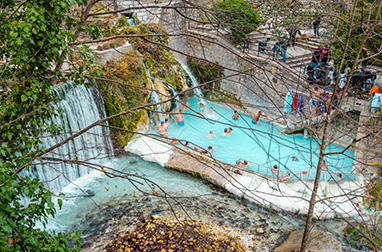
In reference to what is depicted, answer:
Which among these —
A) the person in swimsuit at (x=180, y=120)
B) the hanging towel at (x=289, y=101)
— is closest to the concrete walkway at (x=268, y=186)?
the person in swimsuit at (x=180, y=120)

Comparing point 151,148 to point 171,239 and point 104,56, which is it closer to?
point 104,56

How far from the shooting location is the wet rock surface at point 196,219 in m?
7.50

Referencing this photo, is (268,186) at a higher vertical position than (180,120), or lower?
lower

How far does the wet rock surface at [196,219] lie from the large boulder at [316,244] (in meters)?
0.38

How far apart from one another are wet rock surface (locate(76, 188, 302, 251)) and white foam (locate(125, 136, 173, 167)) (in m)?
1.94

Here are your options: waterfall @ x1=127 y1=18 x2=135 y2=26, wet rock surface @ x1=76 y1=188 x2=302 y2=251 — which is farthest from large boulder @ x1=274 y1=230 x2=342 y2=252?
waterfall @ x1=127 y1=18 x2=135 y2=26

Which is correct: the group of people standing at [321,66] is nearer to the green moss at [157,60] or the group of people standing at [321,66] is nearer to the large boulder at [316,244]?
the large boulder at [316,244]

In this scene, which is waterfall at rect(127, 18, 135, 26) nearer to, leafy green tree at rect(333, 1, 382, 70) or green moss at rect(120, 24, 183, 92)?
green moss at rect(120, 24, 183, 92)

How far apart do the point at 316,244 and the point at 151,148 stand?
6.06m

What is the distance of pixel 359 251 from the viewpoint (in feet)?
24.5

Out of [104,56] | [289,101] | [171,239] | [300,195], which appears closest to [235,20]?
[171,239]

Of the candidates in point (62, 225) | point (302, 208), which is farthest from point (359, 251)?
point (62, 225)

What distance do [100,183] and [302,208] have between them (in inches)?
220

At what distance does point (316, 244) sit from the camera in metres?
6.76
